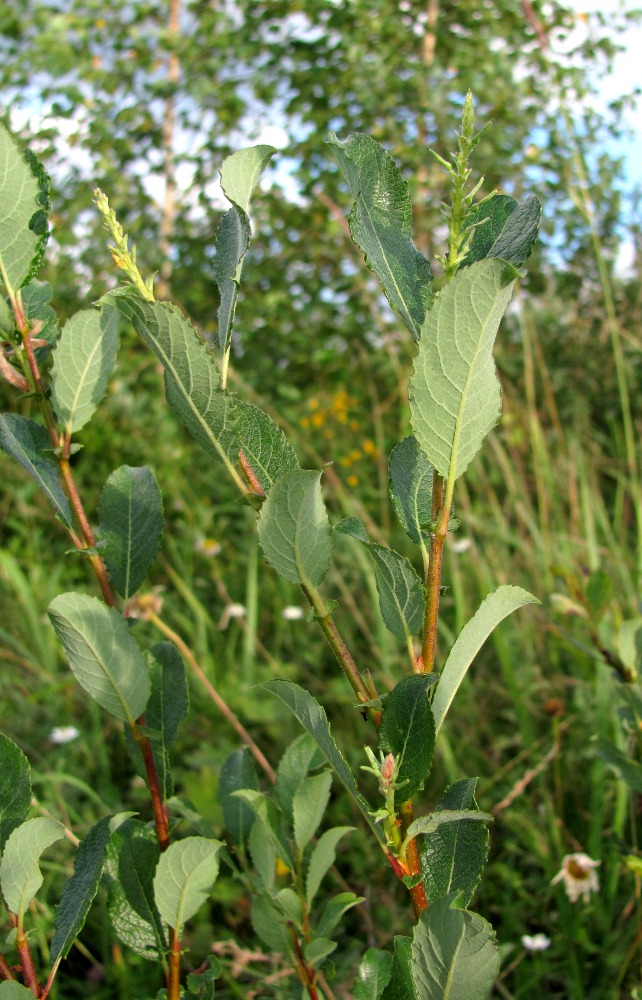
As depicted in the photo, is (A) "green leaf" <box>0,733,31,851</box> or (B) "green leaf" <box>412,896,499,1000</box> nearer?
(B) "green leaf" <box>412,896,499,1000</box>

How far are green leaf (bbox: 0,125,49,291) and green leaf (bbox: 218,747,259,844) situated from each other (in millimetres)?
363

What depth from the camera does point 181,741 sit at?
6.36ft

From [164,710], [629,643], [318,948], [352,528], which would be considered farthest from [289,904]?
[629,643]

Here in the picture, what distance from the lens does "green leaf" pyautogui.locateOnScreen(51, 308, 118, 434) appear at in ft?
1.73

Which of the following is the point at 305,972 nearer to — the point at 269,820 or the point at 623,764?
the point at 269,820

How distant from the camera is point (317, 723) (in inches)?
16.6

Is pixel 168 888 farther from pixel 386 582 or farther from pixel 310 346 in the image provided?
pixel 310 346

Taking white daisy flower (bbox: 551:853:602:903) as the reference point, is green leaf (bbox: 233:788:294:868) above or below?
above

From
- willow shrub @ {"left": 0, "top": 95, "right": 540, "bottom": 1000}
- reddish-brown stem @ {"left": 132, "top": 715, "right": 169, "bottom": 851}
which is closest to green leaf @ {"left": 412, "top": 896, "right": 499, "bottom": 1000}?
willow shrub @ {"left": 0, "top": 95, "right": 540, "bottom": 1000}

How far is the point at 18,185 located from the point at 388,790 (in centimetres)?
37

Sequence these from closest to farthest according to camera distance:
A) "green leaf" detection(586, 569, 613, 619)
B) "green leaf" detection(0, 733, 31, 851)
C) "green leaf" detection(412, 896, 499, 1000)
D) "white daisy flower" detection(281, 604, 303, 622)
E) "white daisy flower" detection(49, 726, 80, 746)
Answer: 1. "green leaf" detection(412, 896, 499, 1000)
2. "green leaf" detection(0, 733, 31, 851)
3. "green leaf" detection(586, 569, 613, 619)
4. "white daisy flower" detection(49, 726, 80, 746)
5. "white daisy flower" detection(281, 604, 303, 622)

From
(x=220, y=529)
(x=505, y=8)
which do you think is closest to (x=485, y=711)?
(x=220, y=529)

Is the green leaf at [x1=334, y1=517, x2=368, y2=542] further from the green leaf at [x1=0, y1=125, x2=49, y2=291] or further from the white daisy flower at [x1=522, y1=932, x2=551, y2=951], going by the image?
the white daisy flower at [x1=522, y1=932, x2=551, y2=951]

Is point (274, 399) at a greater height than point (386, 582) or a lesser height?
lesser
